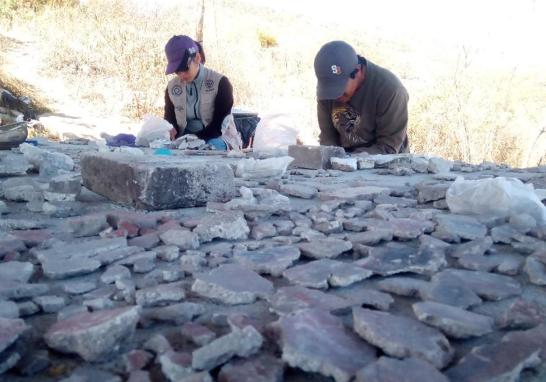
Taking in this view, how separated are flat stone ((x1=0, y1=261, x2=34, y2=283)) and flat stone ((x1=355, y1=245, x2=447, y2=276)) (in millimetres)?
988

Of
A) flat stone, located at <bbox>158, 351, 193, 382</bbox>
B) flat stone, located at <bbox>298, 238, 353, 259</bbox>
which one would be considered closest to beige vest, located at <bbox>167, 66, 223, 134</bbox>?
flat stone, located at <bbox>298, 238, 353, 259</bbox>

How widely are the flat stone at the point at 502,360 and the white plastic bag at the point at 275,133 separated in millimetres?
4080

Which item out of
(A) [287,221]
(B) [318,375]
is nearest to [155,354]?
(B) [318,375]

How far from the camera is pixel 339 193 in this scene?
8.71ft

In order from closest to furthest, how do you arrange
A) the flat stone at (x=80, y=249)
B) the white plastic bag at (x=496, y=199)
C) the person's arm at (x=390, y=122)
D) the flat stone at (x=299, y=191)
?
the flat stone at (x=80, y=249)
the white plastic bag at (x=496, y=199)
the flat stone at (x=299, y=191)
the person's arm at (x=390, y=122)

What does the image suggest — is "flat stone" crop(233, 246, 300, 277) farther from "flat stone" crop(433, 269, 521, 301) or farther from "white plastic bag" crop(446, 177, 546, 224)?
"white plastic bag" crop(446, 177, 546, 224)

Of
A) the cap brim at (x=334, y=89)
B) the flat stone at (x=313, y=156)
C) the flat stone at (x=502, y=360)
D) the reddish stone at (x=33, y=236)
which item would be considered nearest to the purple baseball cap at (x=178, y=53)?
the cap brim at (x=334, y=89)

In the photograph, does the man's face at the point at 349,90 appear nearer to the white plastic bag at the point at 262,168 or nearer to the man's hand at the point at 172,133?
the white plastic bag at the point at 262,168

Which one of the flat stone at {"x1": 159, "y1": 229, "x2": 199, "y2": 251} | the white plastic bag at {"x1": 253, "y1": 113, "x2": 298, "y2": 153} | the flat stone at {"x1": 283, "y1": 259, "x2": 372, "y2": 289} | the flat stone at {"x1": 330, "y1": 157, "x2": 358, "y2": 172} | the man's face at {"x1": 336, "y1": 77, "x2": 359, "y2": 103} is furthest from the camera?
the white plastic bag at {"x1": 253, "y1": 113, "x2": 298, "y2": 153}

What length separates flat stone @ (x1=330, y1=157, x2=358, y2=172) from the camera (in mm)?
3831

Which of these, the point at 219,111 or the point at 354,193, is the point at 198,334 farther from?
the point at 219,111

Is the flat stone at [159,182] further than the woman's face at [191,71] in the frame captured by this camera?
No

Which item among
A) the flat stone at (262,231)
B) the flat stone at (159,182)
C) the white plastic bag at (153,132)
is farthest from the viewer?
the white plastic bag at (153,132)

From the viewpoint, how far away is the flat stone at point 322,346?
1.02 meters
